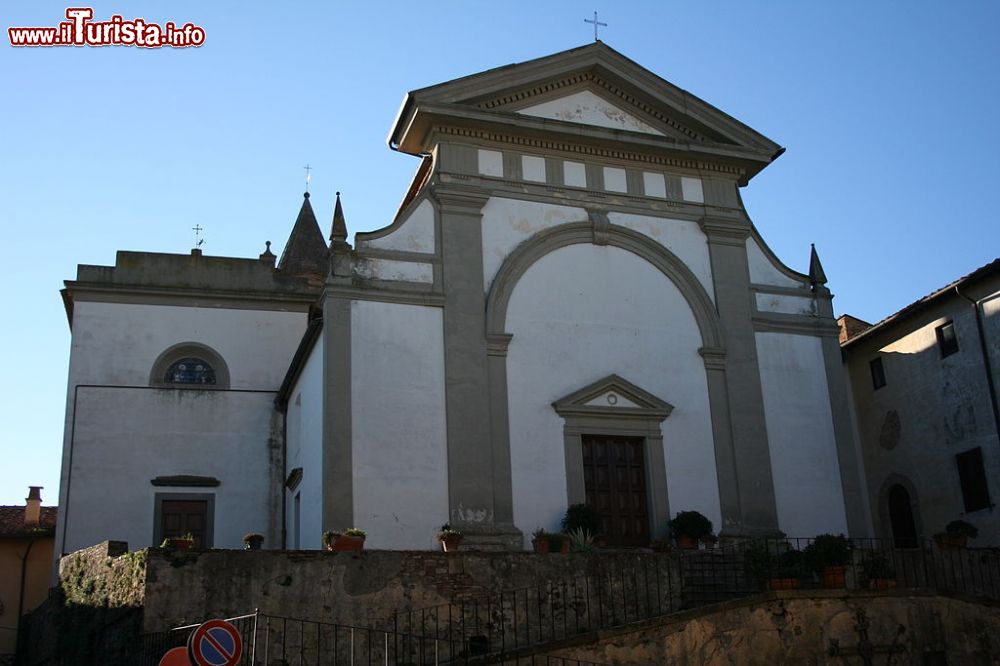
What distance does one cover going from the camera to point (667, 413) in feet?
76.9

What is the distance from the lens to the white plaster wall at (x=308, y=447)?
Result: 21500 mm

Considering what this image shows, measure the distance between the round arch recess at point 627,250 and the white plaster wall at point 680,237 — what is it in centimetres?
17

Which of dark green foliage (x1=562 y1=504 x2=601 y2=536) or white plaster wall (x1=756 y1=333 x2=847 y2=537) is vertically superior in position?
white plaster wall (x1=756 y1=333 x2=847 y2=537)

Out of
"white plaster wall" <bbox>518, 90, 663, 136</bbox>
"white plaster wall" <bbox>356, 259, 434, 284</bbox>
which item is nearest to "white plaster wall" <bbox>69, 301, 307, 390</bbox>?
"white plaster wall" <bbox>356, 259, 434, 284</bbox>

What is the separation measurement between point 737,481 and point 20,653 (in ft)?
59.4

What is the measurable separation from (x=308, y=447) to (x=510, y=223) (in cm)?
626

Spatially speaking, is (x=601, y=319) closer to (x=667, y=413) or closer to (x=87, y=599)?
(x=667, y=413)

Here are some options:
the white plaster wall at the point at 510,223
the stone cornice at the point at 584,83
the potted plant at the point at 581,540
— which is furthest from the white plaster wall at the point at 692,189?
the potted plant at the point at 581,540

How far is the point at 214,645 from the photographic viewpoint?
37.8 ft

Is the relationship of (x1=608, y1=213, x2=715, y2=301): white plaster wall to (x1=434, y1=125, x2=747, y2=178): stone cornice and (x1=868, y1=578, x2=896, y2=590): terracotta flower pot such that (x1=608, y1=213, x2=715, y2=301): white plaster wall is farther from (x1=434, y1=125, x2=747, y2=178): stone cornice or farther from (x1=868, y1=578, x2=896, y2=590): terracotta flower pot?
(x1=868, y1=578, x2=896, y2=590): terracotta flower pot

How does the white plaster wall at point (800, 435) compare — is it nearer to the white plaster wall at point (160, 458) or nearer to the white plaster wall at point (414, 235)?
the white plaster wall at point (414, 235)

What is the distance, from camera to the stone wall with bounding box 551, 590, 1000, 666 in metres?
15.8

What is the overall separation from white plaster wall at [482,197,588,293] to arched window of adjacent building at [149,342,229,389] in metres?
8.59

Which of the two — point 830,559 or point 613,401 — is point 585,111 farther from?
point 830,559
